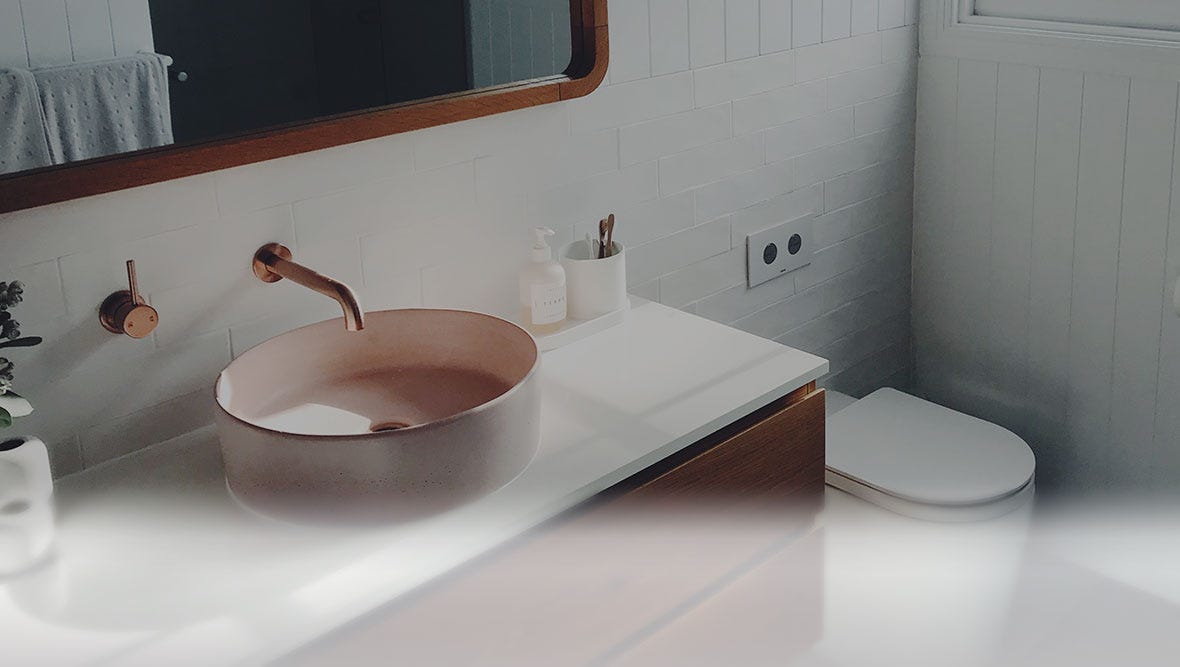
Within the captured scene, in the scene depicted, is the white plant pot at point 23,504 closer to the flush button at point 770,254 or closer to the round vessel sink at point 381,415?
the round vessel sink at point 381,415

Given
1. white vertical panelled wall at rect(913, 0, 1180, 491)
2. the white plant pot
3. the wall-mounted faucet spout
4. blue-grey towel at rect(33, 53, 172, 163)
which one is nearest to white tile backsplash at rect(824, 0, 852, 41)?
white vertical panelled wall at rect(913, 0, 1180, 491)

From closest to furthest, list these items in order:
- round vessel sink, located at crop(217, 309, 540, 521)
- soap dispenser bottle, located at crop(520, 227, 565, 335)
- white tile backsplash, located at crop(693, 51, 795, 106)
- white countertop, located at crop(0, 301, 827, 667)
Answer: white countertop, located at crop(0, 301, 827, 667) → round vessel sink, located at crop(217, 309, 540, 521) → soap dispenser bottle, located at crop(520, 227, 565, 335) → white tile backsplash, located at crop(693, 51, 795, 106)

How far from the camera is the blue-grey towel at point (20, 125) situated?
4.16ft

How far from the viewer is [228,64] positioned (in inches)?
55.8

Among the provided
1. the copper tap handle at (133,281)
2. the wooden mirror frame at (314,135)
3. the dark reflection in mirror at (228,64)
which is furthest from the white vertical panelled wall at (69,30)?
the copper tap handle at (133,281)

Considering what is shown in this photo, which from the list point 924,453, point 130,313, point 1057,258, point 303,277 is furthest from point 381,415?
point 1057,258

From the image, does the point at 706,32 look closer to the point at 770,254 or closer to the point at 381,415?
the point at 770,254

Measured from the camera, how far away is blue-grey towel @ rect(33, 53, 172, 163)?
130 centimetres

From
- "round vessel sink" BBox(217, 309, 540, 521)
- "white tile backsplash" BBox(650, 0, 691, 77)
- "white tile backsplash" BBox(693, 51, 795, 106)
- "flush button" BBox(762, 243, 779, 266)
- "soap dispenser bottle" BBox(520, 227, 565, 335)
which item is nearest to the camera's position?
"round vessel sink" BBox(217, 309, 540, 521)

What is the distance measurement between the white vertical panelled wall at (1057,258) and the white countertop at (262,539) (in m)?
0.87

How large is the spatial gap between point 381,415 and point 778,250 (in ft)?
3.22

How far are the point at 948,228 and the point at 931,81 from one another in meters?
0.30

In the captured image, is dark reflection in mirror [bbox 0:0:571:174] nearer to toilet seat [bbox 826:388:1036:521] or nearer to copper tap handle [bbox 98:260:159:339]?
copper tap handle [bbox 98:260:159:339]

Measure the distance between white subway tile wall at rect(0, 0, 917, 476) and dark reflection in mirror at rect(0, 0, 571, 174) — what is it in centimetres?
7
